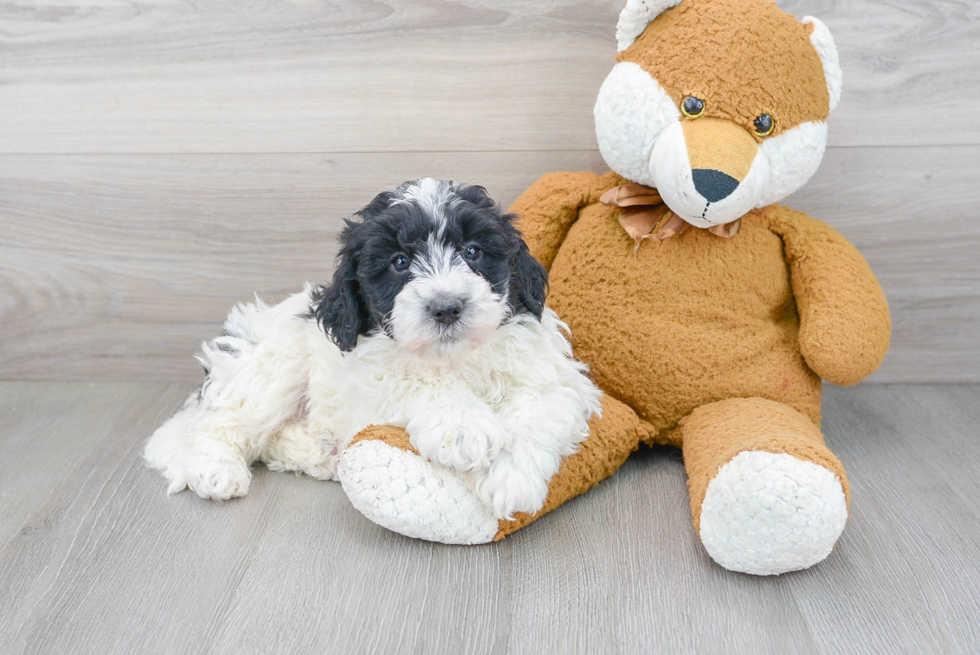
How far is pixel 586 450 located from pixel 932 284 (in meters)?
1.17

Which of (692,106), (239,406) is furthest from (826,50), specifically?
(239,406)

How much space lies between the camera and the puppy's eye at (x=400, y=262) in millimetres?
1364

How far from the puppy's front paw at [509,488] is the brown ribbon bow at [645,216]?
578 millimetres

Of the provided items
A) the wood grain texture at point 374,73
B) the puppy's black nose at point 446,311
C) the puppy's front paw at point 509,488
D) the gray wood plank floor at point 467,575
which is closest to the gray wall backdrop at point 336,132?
the wood grain texture at point 374,73

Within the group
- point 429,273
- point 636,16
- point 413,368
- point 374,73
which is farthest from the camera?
point 374,73

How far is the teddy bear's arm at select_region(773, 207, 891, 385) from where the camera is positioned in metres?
1.57

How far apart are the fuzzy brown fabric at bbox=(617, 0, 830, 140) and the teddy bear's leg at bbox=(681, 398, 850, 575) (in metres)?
0.62

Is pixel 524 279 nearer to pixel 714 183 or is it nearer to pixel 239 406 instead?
pixel 714 183

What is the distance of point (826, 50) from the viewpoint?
5.02 ft

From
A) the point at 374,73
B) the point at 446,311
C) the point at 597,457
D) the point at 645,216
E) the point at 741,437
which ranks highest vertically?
the point at 374,73

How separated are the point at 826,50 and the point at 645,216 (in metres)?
0.48

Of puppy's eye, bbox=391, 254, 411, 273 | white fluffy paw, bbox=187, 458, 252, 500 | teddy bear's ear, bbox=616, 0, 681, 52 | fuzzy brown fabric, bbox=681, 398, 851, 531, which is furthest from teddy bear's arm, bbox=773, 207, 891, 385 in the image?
white fluffy paw, bbox=187, 458, 252, 500

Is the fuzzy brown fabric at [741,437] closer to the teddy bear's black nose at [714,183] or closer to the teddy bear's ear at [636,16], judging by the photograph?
the teddy bear's black nose at [714,183]

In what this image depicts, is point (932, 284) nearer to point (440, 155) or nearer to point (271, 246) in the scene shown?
point (440, 155)
